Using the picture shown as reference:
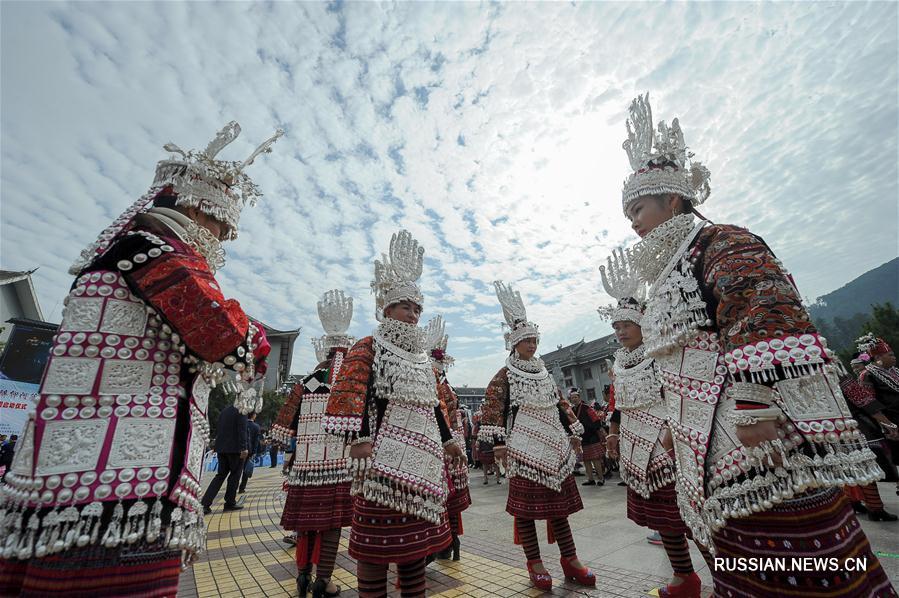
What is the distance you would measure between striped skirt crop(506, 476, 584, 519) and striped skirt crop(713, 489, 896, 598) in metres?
2.22

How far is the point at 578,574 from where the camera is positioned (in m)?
3.43

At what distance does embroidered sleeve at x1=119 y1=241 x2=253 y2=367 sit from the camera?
1569mm

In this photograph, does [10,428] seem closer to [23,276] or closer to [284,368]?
[23,276]

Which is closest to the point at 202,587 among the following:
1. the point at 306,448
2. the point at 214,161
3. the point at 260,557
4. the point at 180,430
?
the point at 260,557

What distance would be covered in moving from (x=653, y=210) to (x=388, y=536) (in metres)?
2.71

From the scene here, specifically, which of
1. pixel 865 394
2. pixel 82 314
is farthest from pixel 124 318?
pixel 865 394

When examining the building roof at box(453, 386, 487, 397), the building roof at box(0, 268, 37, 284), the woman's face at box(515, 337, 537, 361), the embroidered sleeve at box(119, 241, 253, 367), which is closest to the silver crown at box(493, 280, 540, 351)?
the woman's face at box(515, 337, 537, 361)

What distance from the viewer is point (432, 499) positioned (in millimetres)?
2740

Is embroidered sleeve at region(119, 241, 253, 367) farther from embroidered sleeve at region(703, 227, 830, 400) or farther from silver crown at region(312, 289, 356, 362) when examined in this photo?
silver crown at region(312, 289, 356, 362)

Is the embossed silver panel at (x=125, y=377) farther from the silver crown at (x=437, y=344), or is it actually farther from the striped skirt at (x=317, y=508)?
the silver crown at (x=437, y=344)

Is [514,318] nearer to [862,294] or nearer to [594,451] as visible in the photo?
[594,451]

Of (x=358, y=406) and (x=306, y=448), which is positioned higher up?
(x=358, y=406)

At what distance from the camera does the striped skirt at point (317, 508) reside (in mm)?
3760

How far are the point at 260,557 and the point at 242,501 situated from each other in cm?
489
